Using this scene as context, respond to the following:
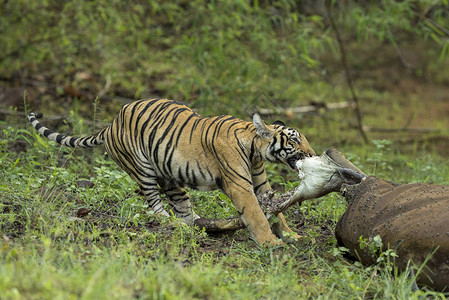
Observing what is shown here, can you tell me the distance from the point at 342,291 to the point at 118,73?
7.10m

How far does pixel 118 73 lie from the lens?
9820 millimetres

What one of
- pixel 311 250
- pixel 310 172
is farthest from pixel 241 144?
pixel 311 250

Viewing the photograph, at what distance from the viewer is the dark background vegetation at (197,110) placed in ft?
11.2

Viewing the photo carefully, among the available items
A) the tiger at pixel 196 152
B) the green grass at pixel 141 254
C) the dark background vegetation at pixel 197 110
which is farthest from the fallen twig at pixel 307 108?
the tiger at pixel 196 152

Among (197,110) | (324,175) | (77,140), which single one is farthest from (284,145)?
(197,110)

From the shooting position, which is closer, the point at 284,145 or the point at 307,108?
the point at 284,145

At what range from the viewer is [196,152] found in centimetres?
462

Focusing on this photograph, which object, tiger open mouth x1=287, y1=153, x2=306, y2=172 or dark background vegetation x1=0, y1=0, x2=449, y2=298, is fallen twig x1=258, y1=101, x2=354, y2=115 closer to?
dark background vegetation x1=0, y1=0, x2=449, y2=298

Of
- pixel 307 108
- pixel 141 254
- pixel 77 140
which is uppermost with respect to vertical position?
pixel 77 140

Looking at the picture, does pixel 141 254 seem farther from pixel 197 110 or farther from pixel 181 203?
pixel 197 110

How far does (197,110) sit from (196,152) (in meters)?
3.31

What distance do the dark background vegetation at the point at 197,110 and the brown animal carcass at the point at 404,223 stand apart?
0.61 ft

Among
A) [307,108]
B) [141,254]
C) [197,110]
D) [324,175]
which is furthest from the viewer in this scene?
[307,108]

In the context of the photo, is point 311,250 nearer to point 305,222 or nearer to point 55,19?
point 305,222
